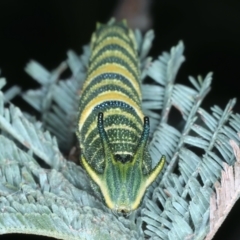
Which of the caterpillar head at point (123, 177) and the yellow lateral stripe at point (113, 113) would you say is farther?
the yellow lateral stripe at point (113, 113)

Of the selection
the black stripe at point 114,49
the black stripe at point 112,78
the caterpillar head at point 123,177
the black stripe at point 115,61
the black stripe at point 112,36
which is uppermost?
the black stripe at point 112,36

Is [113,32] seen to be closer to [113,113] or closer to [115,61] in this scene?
[115,61]

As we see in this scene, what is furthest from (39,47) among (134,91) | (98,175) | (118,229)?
(118,229)

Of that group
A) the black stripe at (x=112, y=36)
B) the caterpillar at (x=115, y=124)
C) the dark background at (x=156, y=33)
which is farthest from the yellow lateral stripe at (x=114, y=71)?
the dark background at (x=156, y=33)

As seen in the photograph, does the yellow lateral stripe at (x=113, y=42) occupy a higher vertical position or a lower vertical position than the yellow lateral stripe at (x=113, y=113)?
higher

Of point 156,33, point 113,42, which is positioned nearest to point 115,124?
point 113,42

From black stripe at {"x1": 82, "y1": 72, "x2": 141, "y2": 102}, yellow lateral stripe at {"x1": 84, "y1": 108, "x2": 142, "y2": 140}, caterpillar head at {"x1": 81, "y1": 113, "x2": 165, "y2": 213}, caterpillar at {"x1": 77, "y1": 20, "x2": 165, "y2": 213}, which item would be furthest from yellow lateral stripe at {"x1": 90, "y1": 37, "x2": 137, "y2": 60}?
caterpillar head at {"x1": 81, "y1": 113, "x2": 165, "y2": 213}

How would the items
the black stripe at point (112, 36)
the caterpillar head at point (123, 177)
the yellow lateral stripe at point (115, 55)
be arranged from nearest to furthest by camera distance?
the caterpillar head at point (123, 177)
the yellow lateral stripe at point (115, 55)
the black stripe at point (112, 36)

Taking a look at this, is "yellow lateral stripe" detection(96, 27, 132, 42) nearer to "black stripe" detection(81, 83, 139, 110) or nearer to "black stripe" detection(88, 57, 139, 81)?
"black stripe" detection(88, 57, 139, 81)

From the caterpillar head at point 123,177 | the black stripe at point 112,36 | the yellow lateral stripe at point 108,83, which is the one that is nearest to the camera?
the caterpillar head at point 123,177

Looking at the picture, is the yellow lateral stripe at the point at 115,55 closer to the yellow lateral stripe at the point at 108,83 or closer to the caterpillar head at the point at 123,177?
the yellow lateral stripe at the point at 108,83
